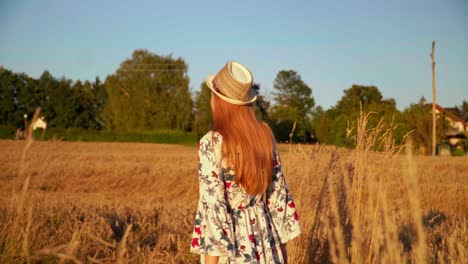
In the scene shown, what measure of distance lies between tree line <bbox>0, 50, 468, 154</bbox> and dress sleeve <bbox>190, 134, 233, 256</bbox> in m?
23.4

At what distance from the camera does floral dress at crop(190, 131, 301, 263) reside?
2.60 meters

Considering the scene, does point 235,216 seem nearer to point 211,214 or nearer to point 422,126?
point 211,214

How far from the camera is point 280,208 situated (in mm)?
2924

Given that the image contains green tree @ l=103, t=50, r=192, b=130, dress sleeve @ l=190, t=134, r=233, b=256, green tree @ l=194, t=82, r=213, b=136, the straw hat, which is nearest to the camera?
dress sleeve @ l=190, t=134, r=233, b=256

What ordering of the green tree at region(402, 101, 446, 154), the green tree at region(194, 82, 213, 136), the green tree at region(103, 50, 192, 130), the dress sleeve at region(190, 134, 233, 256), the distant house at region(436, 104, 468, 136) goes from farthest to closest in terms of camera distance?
the green tree at region(103, 50, 192, 130) < the green tree at region(194, 82, 213, 136) < the distant house at region(436, 104, 468, 136) < the green tree at region(402, 101, 446, 154) < the dress sleeve at region(190, 134, 233, 256)

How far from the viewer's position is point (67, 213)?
17.1ft

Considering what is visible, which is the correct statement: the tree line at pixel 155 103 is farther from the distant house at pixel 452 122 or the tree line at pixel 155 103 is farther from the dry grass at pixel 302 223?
the dry grass at pixel 302 223

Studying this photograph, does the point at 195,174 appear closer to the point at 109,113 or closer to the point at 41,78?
the point at 109,113

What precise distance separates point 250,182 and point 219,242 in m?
0.39

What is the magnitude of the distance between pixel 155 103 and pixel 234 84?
48.9 m

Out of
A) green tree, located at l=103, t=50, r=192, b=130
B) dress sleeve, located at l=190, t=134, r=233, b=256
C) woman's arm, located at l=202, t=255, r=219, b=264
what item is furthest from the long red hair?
green tree, located at l=103, t=50, r=192, b=130

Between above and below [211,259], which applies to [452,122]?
above

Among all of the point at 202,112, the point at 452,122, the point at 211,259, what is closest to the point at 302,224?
the point at 211,259

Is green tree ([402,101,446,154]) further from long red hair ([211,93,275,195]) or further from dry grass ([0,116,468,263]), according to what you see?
long red hair ([211,93,275,195])
